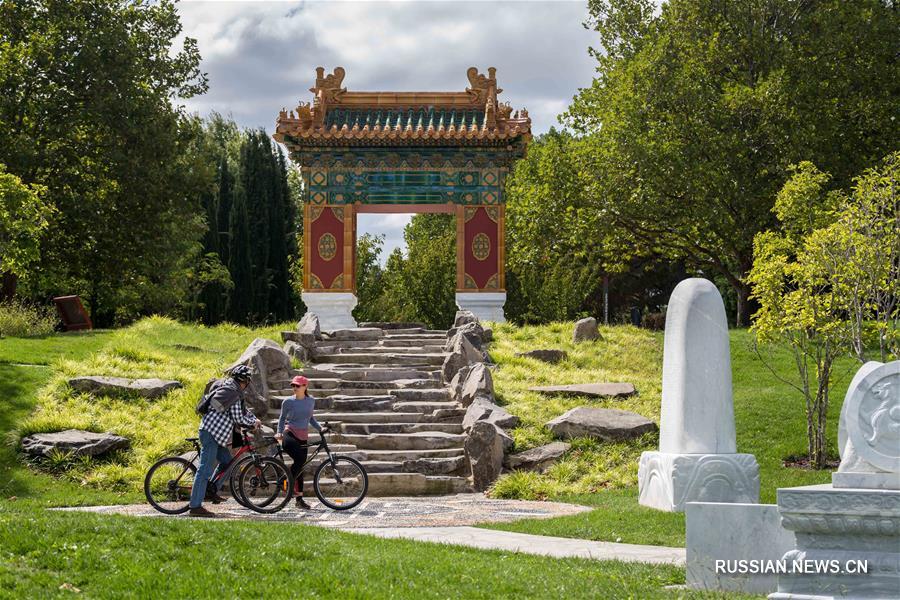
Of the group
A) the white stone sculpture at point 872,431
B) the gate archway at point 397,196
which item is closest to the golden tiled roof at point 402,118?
the gate archway at point 397,196

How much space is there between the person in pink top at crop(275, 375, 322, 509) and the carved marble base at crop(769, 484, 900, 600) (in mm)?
7929

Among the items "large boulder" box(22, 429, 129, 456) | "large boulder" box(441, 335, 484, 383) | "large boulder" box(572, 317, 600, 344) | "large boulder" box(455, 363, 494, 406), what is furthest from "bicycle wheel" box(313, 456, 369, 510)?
"large boulder" box(572, 317, 600, 344)

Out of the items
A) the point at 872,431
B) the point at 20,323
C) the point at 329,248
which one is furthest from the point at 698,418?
the point at 20,323

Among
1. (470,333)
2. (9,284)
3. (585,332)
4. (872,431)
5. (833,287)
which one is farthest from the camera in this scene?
(9,284)

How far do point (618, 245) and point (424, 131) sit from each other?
26.7ft

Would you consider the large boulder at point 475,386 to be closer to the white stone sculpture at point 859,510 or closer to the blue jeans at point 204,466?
the blue jeans at point 204,466

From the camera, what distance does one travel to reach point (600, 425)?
17.8 m

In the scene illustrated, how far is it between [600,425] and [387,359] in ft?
19.0

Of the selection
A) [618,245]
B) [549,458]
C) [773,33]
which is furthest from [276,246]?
[549,458]

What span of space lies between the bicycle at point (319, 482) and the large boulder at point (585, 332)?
38.1 feet

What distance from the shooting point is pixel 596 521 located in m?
12.2

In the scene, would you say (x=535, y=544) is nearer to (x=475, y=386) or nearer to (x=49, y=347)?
(x=475, y=386)

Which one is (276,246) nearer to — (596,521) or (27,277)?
(27,277)

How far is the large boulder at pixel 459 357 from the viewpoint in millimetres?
20703
